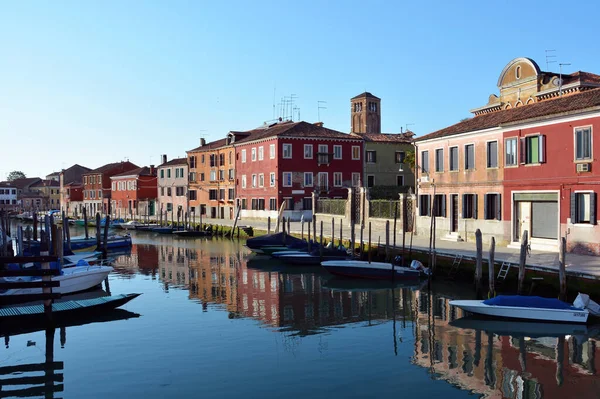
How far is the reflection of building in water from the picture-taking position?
12227 millimetres

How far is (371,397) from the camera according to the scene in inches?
461

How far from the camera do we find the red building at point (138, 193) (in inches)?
3162

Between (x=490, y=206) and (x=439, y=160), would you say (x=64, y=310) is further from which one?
(x=439, y=160)

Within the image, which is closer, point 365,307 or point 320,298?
point 365,307

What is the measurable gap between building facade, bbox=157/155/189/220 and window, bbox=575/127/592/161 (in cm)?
5246

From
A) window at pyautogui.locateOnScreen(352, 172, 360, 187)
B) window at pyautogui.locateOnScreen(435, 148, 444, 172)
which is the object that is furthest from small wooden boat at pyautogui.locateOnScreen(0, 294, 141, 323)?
window at pyautogui.locateOnScreen(352, 172, 360, 187)

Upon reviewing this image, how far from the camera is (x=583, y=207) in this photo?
24.0 m

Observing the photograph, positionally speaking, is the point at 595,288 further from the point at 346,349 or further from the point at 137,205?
the point at 137,205

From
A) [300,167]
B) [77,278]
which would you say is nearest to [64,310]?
[77,278]

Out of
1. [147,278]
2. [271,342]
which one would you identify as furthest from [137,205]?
[271,342]

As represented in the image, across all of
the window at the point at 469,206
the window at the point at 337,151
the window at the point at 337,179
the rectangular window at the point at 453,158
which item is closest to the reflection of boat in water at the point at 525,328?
the window at the point at 469,206

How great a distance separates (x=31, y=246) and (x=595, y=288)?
104 feet

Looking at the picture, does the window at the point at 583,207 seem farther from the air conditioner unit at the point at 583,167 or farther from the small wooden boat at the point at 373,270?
the small wooden boat at the point at 373,270

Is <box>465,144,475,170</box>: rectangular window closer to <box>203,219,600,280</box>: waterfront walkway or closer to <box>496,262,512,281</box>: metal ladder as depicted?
<box>203,219,600,280</box>: waterfront walkway
